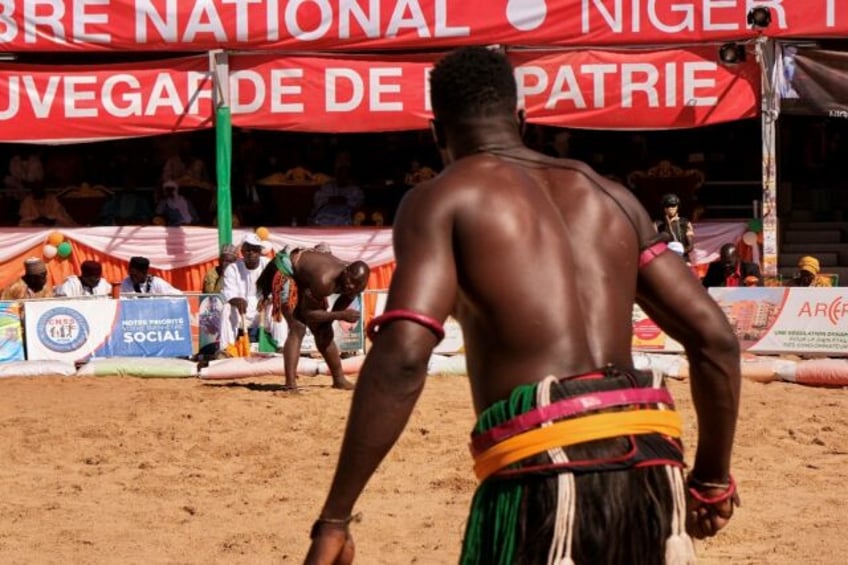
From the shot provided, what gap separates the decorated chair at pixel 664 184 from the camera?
19.2 meters

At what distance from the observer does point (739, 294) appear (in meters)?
14.6

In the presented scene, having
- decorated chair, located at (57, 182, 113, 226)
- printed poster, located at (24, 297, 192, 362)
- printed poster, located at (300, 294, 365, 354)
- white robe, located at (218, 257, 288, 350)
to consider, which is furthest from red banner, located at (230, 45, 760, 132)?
printed poster, located at (300, 294, 365, 354)

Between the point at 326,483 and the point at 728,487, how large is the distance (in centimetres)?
592

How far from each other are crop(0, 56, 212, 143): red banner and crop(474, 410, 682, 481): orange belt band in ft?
51.4

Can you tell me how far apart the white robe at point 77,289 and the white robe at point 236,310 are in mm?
1288

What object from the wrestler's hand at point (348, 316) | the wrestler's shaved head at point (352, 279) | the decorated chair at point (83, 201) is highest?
the decorated chair at point (83, 201)

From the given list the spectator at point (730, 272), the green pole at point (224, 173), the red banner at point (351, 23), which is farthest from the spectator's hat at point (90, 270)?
the spectator at point (730, 272)

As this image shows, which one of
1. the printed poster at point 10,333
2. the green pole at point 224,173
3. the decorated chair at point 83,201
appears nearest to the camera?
the printed poster at point 10,333

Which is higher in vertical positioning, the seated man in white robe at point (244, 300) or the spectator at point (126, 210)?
the spectator at point (126, 210)

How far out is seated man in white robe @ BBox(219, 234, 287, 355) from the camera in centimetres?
1530

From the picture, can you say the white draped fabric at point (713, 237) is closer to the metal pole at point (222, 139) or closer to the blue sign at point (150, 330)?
the metal pole at point (222, 139)

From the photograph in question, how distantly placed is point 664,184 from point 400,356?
1666 cm

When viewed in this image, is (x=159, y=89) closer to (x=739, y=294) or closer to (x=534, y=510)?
(x=739, y=294)

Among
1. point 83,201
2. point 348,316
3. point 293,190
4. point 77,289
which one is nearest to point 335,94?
point 293,190
